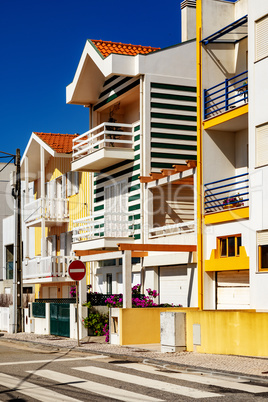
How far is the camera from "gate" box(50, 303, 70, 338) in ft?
75.8

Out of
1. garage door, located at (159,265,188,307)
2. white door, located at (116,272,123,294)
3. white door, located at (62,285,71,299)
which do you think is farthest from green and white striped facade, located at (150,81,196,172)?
white door, located at (62,285,71,299)

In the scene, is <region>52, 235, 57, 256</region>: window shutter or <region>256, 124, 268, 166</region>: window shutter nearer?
<region>256, 124, 268, 166</region>: window shutter

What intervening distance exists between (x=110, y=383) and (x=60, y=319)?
1200cm

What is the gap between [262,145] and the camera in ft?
57.9

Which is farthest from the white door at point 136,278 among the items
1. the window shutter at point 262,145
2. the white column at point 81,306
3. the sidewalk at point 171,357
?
the window shutter at point 262,145

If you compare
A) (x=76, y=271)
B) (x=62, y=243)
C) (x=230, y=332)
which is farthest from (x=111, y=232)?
(x=230, y=332)

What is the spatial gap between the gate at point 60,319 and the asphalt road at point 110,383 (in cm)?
701

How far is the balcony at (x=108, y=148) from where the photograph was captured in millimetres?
25281

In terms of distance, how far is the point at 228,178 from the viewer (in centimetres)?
1983

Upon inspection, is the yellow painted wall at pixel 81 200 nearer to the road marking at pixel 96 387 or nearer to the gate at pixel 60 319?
the gate at pixel 60 319

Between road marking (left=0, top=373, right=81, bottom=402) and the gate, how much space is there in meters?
10.2

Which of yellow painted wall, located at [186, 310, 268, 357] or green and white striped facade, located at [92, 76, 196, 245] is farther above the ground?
green and white striped facade, located at [92, 76, 196, 245]

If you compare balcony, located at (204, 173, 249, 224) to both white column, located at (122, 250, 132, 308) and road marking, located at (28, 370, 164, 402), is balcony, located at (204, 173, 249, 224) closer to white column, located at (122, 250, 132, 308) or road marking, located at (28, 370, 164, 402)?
white column, located at (122, 250, 132, 308)

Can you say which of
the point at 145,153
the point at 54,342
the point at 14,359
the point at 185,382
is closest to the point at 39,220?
the point at 145,153
